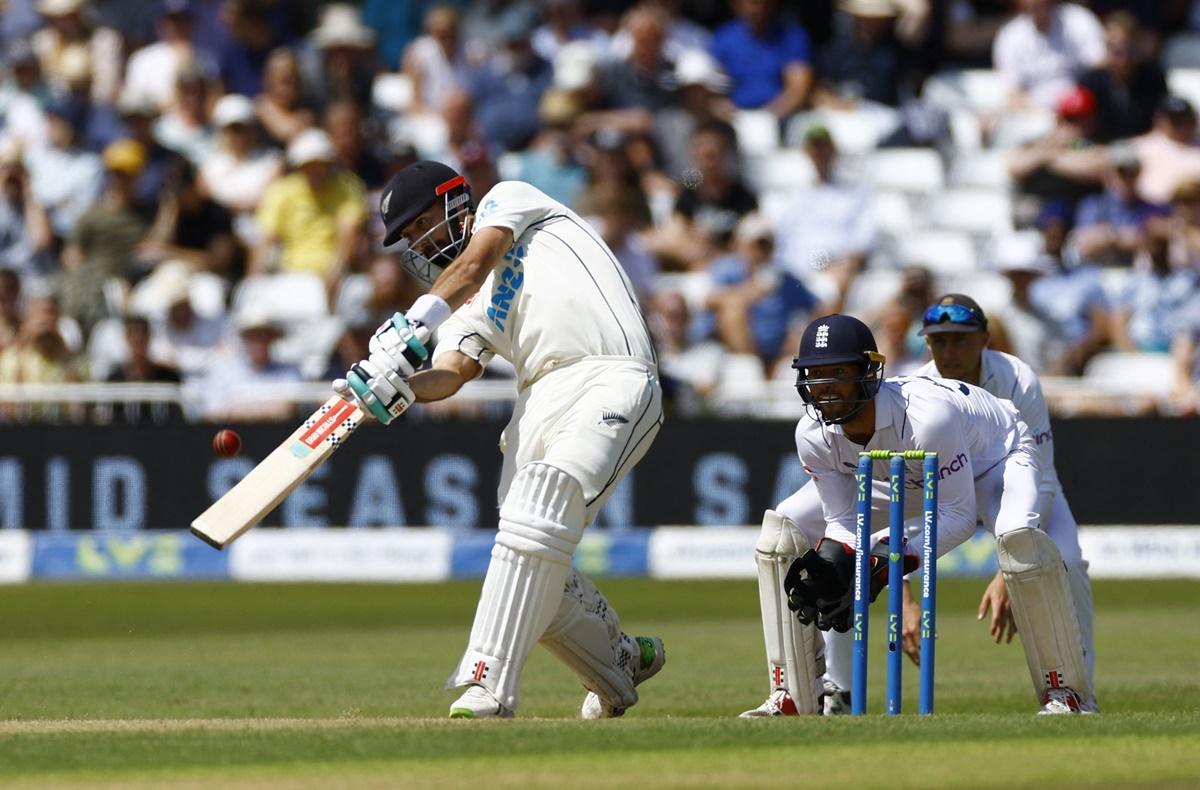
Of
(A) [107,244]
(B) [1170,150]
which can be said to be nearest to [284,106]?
(A) [107,244]

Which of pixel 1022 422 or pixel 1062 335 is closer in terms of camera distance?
pixel 1022 422

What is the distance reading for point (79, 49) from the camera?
15641 millimetres

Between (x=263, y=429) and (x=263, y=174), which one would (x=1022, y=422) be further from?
(x=263, y=174)

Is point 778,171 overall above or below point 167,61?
below

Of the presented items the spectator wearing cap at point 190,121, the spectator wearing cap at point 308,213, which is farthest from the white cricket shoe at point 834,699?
the spectator wearing cap at point 190,121

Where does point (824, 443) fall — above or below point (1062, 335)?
below

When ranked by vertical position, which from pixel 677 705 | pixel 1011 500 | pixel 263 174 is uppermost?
pixel 263 174

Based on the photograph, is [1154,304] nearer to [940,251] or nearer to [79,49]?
[940,251]

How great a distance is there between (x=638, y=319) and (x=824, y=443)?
0.60 metres

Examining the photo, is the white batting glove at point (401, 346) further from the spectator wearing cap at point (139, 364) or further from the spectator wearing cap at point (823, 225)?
the spectator wearing cap at point (823, 225)

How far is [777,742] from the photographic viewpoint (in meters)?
5.07

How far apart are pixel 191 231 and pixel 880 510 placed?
8.82 metres

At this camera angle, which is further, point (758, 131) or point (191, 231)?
point (758, 131)

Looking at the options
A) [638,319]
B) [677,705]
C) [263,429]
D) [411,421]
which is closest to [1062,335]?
[411,421]
